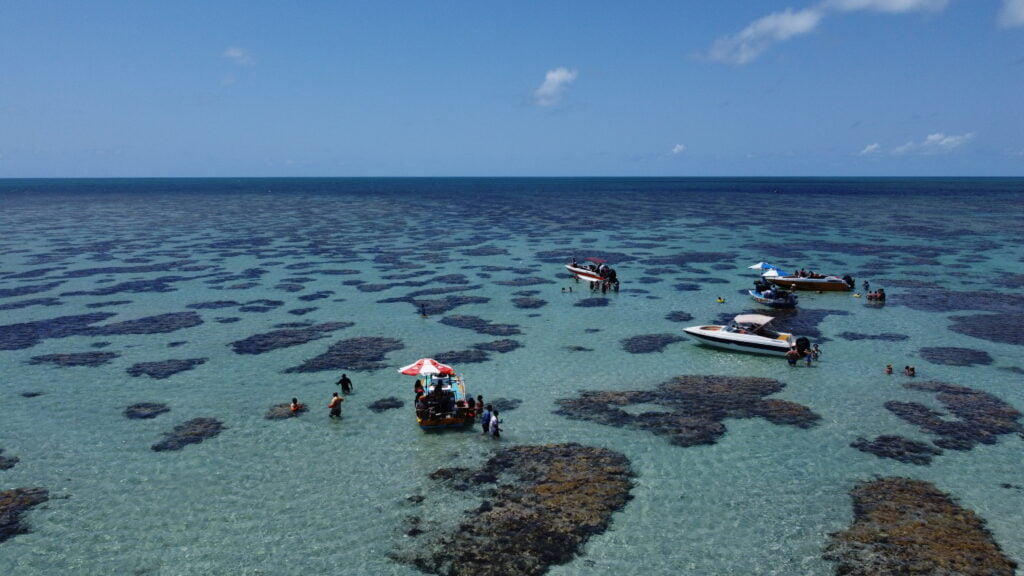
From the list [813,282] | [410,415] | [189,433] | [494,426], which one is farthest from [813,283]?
[189,433]

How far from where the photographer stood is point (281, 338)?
45375 millimetres

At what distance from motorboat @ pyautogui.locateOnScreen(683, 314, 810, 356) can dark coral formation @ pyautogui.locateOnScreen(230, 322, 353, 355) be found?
27635 millimetres

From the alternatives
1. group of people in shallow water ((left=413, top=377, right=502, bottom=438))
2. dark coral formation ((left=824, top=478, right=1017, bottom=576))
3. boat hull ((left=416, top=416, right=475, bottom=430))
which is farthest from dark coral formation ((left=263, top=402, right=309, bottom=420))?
dark coral formation ((left=824, top=478, right=1017, bottom=576))

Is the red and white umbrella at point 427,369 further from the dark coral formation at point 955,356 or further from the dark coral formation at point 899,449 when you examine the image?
the dark coral formation at point 955,356

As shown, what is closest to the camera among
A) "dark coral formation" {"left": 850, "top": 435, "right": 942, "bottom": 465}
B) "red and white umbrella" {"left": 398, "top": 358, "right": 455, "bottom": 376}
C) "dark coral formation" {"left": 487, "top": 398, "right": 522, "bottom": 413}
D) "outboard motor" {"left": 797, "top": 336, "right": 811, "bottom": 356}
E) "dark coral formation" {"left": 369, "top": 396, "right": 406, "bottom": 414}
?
"dark coral formation" {"left": 850, "top": 435, "right": 942, "bottom": 465}

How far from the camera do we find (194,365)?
3919 cm

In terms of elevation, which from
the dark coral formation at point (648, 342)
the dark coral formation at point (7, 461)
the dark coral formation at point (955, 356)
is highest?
the dark coral formation at point (955, 356)

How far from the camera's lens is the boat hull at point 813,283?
197 ft

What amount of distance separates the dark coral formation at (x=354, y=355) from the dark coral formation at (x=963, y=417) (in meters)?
30.3

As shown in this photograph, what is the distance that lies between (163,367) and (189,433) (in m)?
11.7

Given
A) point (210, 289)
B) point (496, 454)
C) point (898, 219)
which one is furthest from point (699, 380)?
point (898, 219)

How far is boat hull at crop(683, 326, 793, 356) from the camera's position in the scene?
1574 inches

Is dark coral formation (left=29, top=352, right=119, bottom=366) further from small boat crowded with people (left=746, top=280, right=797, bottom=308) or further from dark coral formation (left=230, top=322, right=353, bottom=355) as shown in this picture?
small boat crowded with people (left=746, top=280, right=797, bottom=308)

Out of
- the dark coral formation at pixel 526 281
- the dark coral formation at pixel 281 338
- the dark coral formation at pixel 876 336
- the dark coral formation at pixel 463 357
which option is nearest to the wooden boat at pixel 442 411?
the dark coral formation at pixel 463 357
